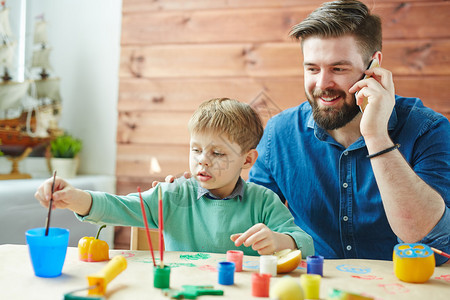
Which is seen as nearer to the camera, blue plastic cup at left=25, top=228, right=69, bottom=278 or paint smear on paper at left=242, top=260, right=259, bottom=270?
blue plastic cup at left=25, top=228, right=69, bottom=278

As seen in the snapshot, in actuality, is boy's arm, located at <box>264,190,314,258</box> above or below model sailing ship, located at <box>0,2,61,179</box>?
below

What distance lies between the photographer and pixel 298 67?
241cm

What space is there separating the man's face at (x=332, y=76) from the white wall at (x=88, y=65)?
160 centimetres

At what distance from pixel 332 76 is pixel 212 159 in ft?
1.70

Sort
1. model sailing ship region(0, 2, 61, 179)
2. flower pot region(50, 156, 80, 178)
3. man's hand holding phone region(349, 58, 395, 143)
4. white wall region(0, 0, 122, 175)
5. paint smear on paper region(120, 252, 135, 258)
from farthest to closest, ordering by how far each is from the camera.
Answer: white wall region(0, 0, 122, 175) → flower pot region(50, 156, 80, 178) → model sailing ship region(0, 2, 61, 179) → man's hand holding phone region(349, 58, 395, 143) → paint smear on paper region(120, 252, 135, 258)

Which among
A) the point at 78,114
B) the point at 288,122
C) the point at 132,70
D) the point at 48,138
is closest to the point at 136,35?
the point at 132,70

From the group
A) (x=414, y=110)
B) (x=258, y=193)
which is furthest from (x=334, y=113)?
(x=258, y=193)

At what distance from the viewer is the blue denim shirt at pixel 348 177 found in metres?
1.38

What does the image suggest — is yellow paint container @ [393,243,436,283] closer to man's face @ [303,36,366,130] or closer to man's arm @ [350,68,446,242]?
man's arm @ [350,68,446,242]

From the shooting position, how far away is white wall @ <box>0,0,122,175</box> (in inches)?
108

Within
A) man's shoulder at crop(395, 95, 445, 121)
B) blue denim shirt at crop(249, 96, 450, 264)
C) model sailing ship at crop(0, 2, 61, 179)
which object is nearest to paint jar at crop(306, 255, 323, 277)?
blue denim shirt at crop(249, 96, 450, 264)

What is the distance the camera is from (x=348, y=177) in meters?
1.46

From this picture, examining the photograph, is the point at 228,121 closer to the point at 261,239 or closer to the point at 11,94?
the point at 261,239

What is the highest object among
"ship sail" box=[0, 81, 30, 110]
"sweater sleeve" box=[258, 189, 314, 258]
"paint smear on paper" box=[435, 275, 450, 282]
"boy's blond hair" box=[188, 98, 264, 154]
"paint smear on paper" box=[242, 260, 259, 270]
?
"ship sail" box=[0, 81, 30, 110]
